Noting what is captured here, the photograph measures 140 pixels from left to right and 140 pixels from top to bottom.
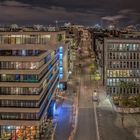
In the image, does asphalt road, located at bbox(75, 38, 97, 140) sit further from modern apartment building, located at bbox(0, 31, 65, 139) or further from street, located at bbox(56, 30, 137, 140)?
modern apartment building, located at bbox(0, 31, 65, 139)

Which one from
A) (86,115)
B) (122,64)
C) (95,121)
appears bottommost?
(95,121)

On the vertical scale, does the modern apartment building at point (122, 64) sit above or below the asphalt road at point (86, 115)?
above

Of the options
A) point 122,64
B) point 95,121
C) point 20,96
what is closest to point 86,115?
point 95,121

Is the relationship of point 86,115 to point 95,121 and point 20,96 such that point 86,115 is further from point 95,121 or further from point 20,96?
point 20,96

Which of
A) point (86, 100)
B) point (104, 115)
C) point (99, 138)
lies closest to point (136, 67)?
point (86, 100)

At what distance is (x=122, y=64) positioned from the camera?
14262cm

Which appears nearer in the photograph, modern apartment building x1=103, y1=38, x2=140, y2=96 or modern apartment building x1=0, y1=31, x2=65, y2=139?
modern apartment building x1=0, y1=31, x2=65, y2=139

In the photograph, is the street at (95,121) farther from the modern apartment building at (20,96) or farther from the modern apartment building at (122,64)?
the modern apartment building at (20,96)

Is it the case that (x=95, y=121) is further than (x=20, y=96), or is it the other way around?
(x=95, y=121)

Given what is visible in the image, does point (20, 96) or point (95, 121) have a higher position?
point (20, 96)

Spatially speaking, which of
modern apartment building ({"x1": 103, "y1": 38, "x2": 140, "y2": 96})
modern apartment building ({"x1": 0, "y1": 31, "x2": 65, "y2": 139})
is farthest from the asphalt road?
modern apartment building ({"x1": 0, "y1": 31, "x2": 65, "y2": 139})

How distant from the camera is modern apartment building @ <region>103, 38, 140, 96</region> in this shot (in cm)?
14238

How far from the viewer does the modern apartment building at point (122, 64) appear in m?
142

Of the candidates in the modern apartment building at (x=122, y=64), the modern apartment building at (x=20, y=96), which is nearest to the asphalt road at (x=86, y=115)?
the modern apartment building at (x=122, y=64)
